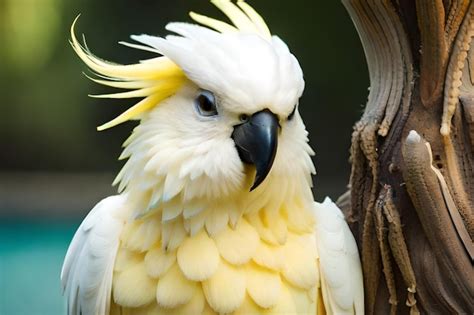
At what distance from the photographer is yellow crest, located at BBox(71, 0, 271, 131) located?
1560 millimetres

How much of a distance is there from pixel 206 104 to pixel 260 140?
0.17 metres

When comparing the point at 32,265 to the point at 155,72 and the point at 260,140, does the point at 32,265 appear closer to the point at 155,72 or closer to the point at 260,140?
the point at 155,72

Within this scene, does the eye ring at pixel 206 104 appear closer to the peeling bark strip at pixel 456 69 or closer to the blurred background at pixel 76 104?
the peeling bark strip at pixel 456 69

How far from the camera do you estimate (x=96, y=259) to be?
1.60 m

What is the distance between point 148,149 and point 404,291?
671mm

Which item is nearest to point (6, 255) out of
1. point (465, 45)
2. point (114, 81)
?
point (114, 81)

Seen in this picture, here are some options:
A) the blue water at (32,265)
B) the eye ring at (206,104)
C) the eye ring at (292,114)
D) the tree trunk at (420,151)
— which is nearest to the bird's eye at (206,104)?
the eye ring at (206,104)

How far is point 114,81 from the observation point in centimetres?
167

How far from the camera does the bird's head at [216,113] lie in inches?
56.1

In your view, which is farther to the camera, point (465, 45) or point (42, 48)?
point (42, 48)

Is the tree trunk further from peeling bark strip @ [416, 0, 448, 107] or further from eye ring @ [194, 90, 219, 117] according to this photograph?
eye ring @ [194, 90, 219, 117]

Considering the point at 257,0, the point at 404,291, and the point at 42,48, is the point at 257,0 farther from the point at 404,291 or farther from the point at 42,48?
the point at 404,291

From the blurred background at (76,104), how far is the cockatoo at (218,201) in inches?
187

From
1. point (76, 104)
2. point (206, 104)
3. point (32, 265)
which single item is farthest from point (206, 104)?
point (76, 104)
